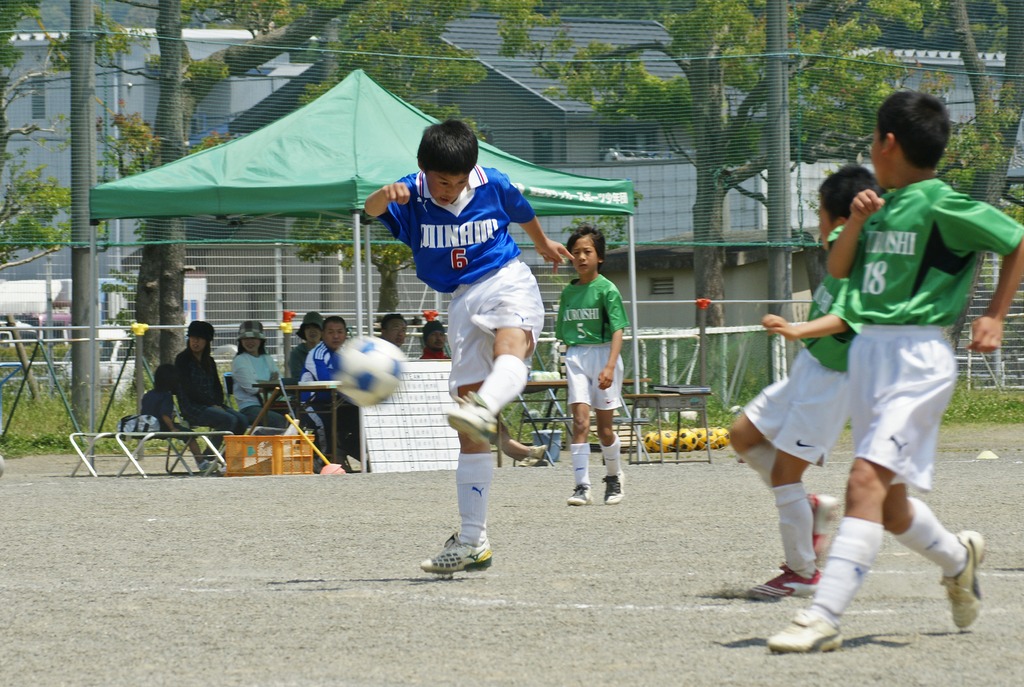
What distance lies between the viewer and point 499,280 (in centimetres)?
604

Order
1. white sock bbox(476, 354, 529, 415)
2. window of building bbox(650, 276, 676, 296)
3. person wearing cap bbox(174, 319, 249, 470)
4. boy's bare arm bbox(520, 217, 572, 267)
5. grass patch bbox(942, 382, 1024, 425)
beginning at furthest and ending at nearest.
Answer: window of building bbox(650, 276, 676, 296) < grass patch bbox(942, 382, 1024, 425) < person wearing cap bbox(174, 319, 249, 470) < boy's bare arm bbox(520, 217, 572, 267) < white sock bbox(476, 354, 529, 415)

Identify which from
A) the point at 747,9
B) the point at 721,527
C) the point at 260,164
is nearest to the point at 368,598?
the point at 721,527

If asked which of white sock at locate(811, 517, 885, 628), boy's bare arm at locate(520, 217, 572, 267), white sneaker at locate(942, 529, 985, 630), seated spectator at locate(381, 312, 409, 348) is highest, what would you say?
boy's bare arm at locate(520, 217, 572, 267)

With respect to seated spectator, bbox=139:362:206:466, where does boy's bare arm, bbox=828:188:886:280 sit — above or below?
above

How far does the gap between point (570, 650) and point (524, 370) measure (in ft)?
5.78

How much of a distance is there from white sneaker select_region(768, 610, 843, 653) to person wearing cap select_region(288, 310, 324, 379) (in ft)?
33.7

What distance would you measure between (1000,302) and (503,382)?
6.74 feet

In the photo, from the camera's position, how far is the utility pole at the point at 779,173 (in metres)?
17.7

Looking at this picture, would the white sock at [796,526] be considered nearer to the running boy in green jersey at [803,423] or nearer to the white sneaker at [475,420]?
the running boy in green jersey at [803,423]

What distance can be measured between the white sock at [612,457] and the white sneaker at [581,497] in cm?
28

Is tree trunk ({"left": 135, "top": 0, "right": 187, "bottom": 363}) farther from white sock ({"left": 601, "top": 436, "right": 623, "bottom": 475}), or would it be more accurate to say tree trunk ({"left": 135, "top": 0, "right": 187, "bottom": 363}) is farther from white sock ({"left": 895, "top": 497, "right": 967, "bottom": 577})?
white sock ({"left": 895, "top": 497, "right": 967, "bottom": 577})

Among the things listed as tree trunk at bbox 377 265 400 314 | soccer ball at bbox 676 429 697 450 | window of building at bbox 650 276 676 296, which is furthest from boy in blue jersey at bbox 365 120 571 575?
window of building at bbox 650 276 676 296

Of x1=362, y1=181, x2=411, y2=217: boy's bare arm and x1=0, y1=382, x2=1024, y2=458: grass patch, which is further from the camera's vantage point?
x1=0, y1=382, x2=1024, y2=458: grass patch

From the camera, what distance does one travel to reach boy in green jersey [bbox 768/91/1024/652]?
163 inches
